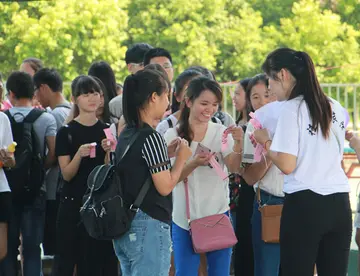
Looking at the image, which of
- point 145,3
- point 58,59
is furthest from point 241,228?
point 145,3

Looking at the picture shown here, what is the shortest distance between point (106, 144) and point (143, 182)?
176 cm

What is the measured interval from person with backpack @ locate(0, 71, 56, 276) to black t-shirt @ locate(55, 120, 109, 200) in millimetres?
416

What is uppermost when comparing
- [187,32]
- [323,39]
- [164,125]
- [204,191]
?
[187,32]

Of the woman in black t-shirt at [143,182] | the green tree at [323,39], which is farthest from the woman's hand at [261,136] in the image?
the green tree at [323,39]

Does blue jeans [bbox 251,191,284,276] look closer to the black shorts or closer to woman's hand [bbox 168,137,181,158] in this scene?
woman's hand [bbox 168,137,181,158]

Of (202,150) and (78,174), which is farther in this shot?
(78,174)

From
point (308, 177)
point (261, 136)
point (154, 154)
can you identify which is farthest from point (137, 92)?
point (308, 177)

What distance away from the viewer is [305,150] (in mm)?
4609

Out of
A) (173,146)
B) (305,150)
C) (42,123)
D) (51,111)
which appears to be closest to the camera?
(305,150)

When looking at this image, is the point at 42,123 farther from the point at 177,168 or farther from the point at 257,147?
the point at 177,168

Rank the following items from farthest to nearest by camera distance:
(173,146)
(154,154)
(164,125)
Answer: (164,125)
(173,146)
(154,154)

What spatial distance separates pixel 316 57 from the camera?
35.7 metres

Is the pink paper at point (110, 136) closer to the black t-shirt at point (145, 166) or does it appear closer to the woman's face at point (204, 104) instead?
the woman's face at point (204, 104)

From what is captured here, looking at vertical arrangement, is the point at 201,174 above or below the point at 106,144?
below
